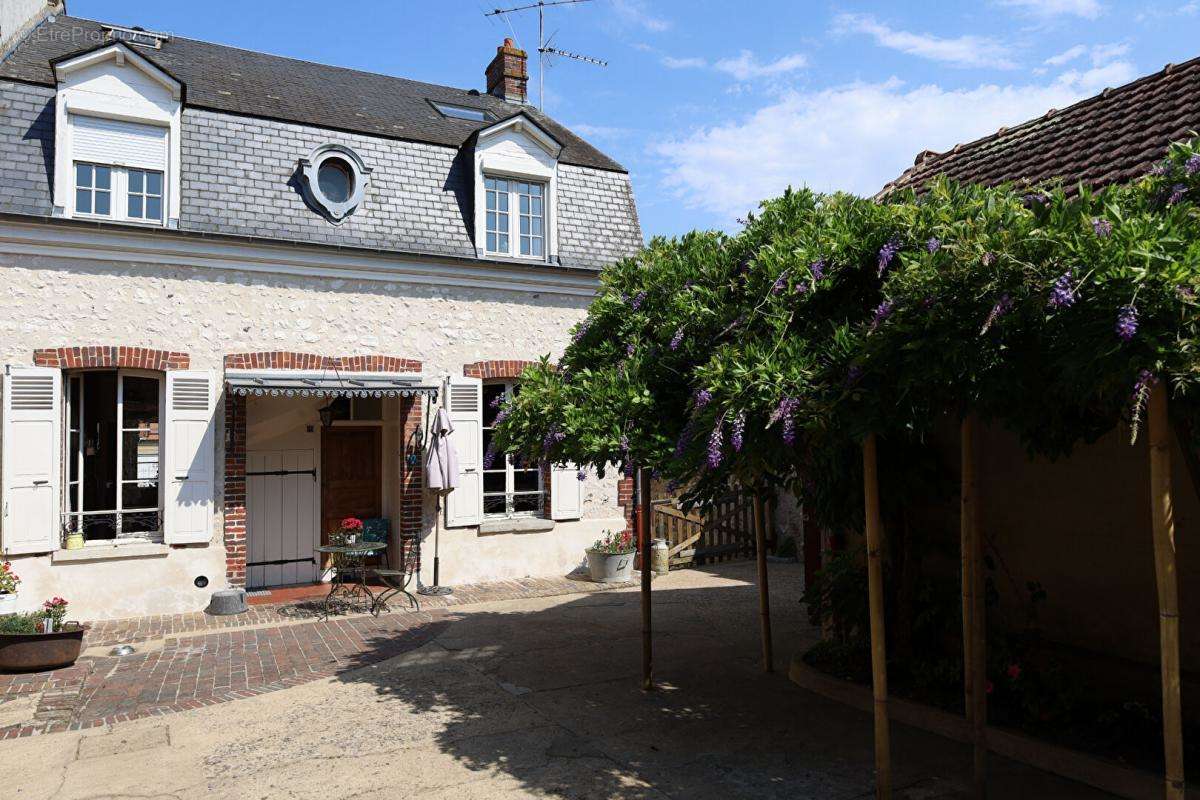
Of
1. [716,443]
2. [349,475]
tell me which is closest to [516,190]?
[349,475]

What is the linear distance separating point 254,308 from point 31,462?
2.82 metres

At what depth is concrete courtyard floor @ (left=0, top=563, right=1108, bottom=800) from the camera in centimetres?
463

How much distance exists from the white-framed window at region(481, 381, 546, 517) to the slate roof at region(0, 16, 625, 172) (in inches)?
149

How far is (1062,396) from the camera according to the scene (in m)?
3.61

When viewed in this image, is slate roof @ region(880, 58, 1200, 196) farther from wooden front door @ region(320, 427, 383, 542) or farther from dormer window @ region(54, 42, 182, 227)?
dormer window @ region(54, 42, 182, 227)

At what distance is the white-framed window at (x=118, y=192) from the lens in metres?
9.25

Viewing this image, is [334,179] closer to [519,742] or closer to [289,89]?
[289,89]

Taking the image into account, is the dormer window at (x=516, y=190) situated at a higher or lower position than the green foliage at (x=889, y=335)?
higher

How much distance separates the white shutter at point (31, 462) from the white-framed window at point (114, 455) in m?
0.25

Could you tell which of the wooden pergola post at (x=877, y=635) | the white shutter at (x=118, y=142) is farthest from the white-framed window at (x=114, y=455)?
the wooden pergola post at (x=877, y=635)

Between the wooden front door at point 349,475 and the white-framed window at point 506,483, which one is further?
the white-framed window at point 506,483

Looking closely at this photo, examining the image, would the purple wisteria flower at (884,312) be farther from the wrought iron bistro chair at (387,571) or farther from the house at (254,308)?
the wrought iron bistro chair at (387,571)

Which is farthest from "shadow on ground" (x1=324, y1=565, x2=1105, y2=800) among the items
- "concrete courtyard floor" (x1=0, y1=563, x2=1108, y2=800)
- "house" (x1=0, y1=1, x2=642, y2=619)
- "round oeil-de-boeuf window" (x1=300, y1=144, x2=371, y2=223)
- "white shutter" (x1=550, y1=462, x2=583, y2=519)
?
"round oeil-de-boeuf window" (x1=300, y1=144, x2=371, y2=223)

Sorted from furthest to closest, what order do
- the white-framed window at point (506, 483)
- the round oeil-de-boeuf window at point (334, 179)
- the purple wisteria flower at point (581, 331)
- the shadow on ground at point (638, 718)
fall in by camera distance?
the white-framed window at point (506, 483) → the round oeil-de-boeuf window at point (334, 179) → the purple wisteria flower at point (581, 331) → the shadow on ground at point (638, 718)
